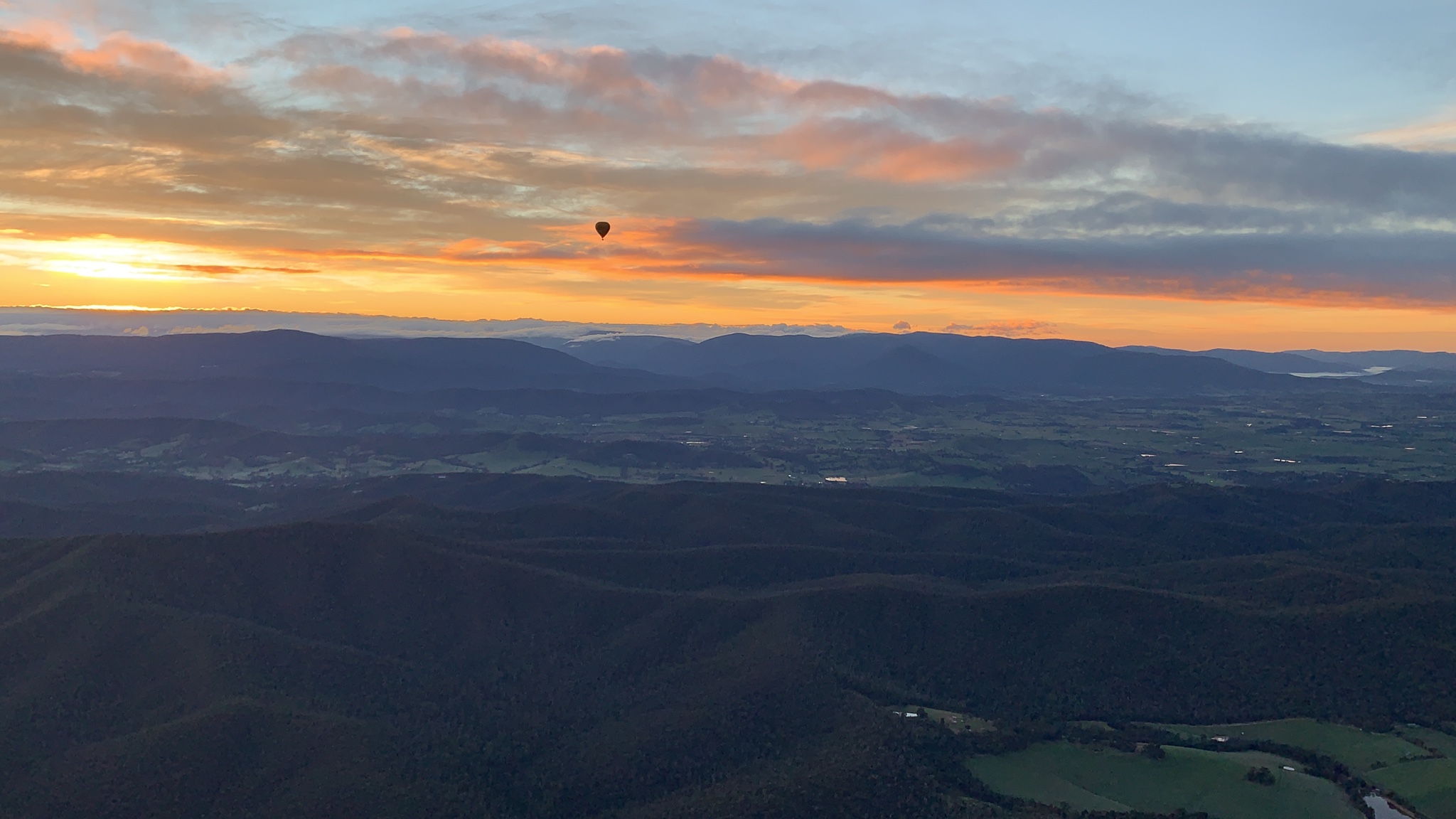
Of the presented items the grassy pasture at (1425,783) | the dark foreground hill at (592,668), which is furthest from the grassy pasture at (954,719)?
the grassy pasture at (1425,783)

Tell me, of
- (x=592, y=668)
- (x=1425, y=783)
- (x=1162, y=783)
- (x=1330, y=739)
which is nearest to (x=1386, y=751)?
(x=1330, y=739)

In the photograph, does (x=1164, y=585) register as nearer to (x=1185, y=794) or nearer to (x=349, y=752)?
(x=1185, y=794)

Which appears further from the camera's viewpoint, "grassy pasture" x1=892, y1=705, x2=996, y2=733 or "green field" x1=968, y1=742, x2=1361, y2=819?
"grassy pasture" x1=892, y1=705, x2=996, y2=733

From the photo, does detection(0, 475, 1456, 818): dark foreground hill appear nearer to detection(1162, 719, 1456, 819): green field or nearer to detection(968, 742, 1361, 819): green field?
detection(1162, 719, 1456, 819): green field

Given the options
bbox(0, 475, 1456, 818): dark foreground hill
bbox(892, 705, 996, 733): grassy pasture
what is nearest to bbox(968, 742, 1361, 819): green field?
bbox(892, 705, 996, 733): grassy pasture

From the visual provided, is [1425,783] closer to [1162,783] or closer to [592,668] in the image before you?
[1162,783]

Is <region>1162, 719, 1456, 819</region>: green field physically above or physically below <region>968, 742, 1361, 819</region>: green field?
above
